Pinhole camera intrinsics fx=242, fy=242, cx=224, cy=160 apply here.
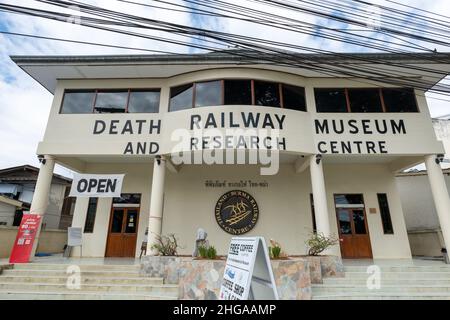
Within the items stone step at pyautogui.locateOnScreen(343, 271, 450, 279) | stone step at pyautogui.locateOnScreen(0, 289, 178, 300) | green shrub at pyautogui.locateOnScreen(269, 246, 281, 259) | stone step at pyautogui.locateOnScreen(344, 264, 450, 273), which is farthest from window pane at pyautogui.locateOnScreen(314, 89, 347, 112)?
stone step at pyautogui.locateOnScreen(0, 289, 178, 300)

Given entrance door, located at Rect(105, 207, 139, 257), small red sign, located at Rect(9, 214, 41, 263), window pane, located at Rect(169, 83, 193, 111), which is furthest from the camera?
entrance door, located at Rect(105, 207, 139, 257)

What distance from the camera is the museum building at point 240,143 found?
26.6 feet

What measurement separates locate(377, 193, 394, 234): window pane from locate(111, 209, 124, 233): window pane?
34.9 feet

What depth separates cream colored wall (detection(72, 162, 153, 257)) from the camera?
9.48 meters

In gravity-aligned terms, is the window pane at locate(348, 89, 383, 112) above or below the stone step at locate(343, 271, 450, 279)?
above

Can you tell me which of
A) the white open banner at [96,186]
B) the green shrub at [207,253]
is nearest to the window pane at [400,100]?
the green shrub at [207,253]

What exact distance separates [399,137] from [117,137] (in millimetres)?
9866

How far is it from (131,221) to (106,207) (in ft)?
3.92

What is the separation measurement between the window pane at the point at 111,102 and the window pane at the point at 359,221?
33.0ft

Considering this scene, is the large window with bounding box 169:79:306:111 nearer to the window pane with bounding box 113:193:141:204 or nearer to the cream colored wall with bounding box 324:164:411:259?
the cream colored wall with bounding box 324:164:411:259

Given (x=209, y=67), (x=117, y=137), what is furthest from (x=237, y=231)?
(x=209, y=67)

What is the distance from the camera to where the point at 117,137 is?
27.7ft

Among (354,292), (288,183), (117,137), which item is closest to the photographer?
(354,292)
